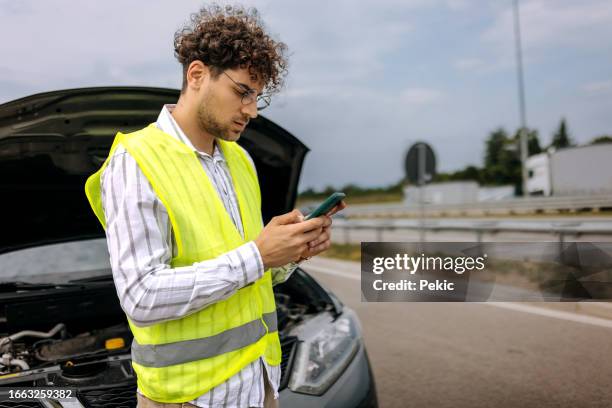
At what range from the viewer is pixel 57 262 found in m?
3.05

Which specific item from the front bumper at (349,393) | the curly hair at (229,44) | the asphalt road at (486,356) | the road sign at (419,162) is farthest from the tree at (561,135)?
the curly hair at (229,44)

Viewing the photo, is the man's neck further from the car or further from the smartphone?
the car

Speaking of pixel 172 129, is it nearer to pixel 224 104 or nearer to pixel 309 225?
pixel 224 104

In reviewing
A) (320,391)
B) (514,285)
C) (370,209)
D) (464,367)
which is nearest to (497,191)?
(370,209)

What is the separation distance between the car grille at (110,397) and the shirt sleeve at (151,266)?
91cm

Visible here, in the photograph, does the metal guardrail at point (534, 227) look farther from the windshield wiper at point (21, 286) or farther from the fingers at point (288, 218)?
the fingers at point (288, 218)

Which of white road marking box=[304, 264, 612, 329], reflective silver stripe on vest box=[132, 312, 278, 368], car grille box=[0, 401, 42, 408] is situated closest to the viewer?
reflective silver stripe on vest box=[132, 312, 278, 368]

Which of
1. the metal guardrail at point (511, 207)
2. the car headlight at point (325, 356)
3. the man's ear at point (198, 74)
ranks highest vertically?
the man's ear at point (198, 74)

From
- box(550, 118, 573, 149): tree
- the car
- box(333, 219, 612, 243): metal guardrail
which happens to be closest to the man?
the car

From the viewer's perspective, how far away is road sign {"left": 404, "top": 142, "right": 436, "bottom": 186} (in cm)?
970

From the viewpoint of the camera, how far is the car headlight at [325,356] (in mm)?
2318

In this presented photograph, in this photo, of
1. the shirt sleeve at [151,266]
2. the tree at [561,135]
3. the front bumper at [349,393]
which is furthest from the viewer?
the tree at [561,135]

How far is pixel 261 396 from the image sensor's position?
1.48 metres

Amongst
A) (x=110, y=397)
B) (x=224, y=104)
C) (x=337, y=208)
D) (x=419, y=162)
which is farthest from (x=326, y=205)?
(x=419, y=162)
